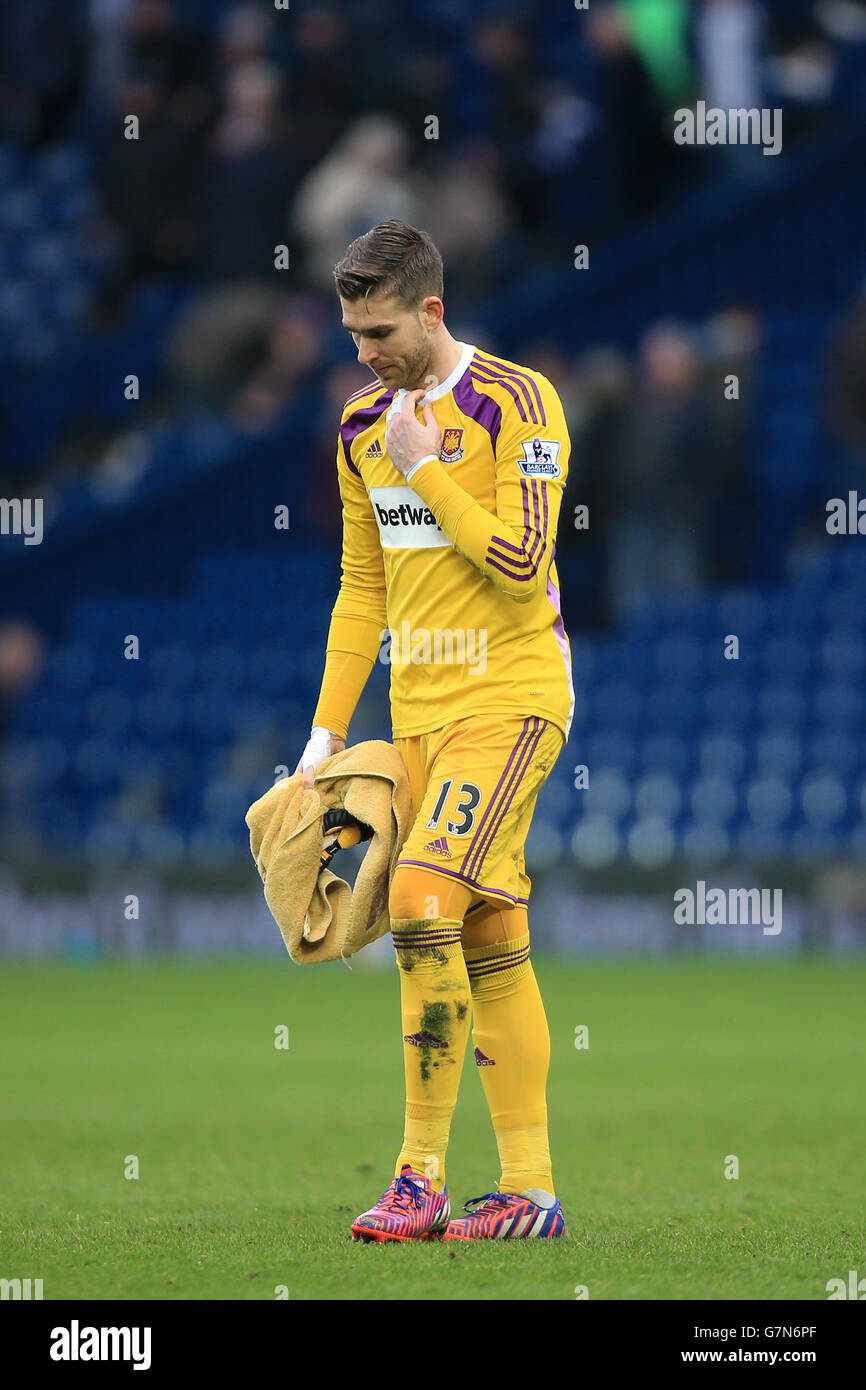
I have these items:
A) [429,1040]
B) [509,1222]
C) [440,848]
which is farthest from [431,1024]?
[509,1222]

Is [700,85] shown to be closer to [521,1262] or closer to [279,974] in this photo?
[279,974]

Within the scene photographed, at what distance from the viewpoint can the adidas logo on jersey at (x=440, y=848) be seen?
4781 millimetres

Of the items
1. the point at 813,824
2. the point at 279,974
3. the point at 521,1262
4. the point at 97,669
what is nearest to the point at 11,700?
the point at 97,669

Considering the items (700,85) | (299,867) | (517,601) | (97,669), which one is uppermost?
(700,85)

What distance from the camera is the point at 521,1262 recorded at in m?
4.47

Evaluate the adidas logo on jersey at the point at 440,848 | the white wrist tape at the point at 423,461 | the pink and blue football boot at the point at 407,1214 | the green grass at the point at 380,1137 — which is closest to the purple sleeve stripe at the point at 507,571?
the white wrist tape at the point at 423,461

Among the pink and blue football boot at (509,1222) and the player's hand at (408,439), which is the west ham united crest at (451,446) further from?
the pink and blue football boot at (509,1222)

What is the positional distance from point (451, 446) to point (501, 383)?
0.63 feet

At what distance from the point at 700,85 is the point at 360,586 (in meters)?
11.1

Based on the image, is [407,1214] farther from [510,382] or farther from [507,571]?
A: [510,382]

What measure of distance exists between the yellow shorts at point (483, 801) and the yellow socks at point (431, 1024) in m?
0.14

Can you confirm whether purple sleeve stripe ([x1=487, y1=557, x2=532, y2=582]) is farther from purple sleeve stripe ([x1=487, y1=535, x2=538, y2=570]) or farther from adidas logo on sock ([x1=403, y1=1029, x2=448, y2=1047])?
adidas logo on sock ([x1=403, y1=1029, x2=448, y2=1047])

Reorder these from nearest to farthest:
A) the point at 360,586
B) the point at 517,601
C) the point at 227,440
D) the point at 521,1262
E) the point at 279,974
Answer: the point at 521,1262
the point at 517,601
the point at 360,586
the point at 279,974
the point at 227,440

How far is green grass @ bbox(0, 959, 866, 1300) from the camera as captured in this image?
4414 millimetres
